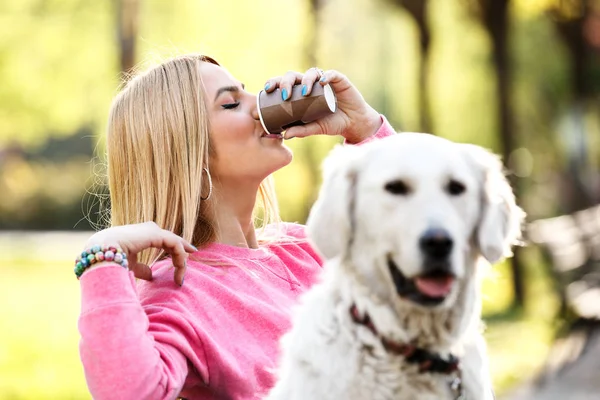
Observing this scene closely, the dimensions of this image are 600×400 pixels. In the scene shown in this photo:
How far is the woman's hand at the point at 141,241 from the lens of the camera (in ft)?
8.96

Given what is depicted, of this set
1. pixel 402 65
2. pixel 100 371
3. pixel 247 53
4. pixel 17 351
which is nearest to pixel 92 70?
pixel 247 53

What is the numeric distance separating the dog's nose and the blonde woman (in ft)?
2.92

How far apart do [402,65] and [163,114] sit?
17429 millimetres

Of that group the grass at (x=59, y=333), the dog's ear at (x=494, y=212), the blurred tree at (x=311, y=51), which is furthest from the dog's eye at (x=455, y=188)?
the blurred tree at (x=311, y=51)

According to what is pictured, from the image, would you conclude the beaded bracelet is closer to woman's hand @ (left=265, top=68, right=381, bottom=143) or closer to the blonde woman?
the blonde woman

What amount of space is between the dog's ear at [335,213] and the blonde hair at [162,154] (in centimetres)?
88

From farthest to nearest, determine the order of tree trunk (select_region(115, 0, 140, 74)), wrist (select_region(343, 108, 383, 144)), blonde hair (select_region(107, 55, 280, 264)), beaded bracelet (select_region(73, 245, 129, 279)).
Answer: tree trunk (select_region(115, 0, 140, 74)) < wrist (select_region(343, 108, 383, 144)) < blonde hair (select_region(107, 55, 280, 264)) < beaded bracelet (select_region(73, 245, 129, 279))

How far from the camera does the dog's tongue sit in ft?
7.36

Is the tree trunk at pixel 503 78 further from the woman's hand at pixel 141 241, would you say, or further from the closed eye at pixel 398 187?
the closed eye at pixel 398 187

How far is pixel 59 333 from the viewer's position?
37.0ft

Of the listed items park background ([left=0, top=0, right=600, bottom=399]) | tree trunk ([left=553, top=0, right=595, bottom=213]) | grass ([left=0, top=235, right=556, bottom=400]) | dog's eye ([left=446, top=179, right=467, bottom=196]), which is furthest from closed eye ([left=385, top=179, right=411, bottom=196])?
tree trunk ([left=553, top=0, right=595, bottom=213])

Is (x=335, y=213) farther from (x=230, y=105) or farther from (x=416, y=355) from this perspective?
(x=230, y=105)

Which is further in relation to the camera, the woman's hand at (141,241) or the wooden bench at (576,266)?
the wooden bench at (576,266)

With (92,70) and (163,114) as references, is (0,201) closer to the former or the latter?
(92,70)
